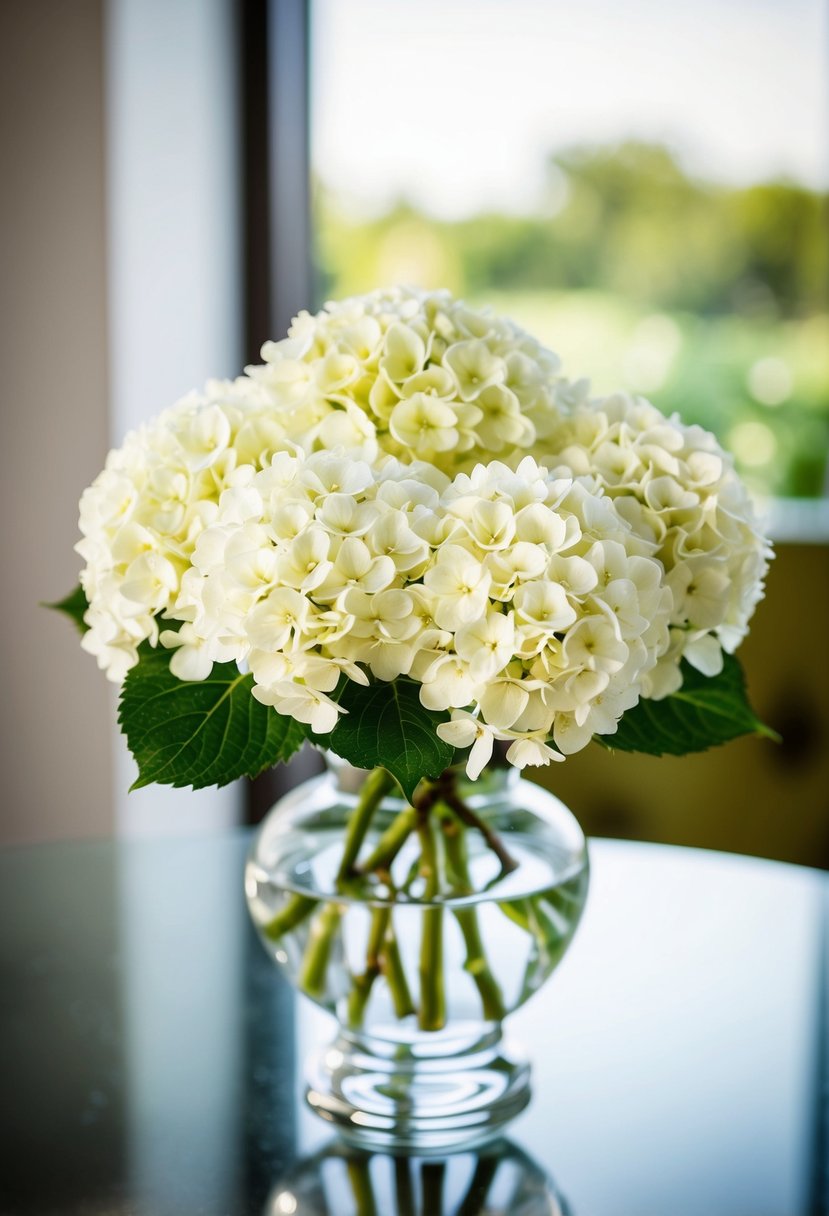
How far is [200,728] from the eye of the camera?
443 millimetres

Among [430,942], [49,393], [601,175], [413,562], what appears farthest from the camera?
[601,175]

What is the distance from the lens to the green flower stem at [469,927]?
0.50m

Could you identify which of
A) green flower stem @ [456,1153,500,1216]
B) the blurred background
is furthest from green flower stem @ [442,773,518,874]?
the blurred background

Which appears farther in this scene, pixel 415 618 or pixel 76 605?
pixel 76 605

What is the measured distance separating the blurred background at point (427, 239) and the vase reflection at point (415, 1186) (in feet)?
2.17

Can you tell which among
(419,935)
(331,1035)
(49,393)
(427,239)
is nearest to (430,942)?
(419,935)

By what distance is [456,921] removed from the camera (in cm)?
50

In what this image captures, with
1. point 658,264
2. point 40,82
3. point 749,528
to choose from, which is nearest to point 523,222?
point 658,264

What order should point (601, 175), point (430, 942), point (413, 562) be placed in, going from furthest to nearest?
point (601, 175)
point (430, 942)
point (413, 562)

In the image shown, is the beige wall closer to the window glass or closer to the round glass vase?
the window glass

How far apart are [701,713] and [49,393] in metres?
0.92

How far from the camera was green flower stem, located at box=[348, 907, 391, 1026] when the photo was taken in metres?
0.50

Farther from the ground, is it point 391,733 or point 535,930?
point 391,733

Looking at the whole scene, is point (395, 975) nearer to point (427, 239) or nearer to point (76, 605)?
point (76, 605)
